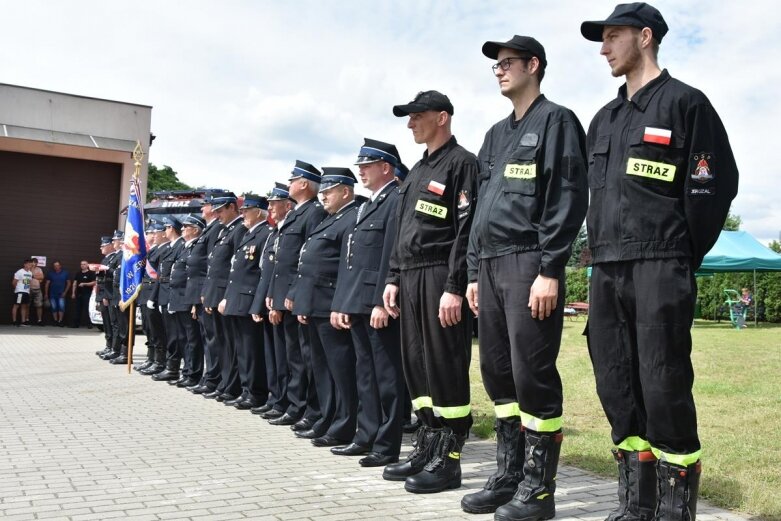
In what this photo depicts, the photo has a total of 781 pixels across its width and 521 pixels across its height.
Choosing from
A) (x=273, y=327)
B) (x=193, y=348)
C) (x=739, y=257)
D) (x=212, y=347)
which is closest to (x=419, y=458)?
(x=273, y=327)

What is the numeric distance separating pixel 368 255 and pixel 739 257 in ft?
61.5

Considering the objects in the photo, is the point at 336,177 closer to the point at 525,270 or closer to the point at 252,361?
the point at 252,361

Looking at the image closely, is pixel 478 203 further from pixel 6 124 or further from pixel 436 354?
pixel 6 124

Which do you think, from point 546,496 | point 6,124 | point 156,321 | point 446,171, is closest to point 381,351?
point 446,171

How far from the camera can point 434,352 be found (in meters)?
4.51

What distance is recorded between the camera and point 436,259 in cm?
460

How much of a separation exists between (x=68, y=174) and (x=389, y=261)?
18.6 metres

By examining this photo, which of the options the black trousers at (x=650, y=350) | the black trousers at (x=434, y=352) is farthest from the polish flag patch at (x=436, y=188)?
the black trousers at (x=650, y=350)

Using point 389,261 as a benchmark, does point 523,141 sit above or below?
above

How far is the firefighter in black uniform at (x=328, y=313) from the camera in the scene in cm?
589

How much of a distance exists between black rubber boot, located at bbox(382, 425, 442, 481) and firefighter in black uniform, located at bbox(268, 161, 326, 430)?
1975 mm

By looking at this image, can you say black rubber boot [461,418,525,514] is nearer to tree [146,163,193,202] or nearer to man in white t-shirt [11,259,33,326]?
man in white t-shirt [11,259,33,326]

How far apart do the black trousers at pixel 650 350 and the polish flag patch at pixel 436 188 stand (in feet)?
4.65

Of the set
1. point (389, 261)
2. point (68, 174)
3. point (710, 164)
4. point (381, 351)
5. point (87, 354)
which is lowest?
point (87, 354)
